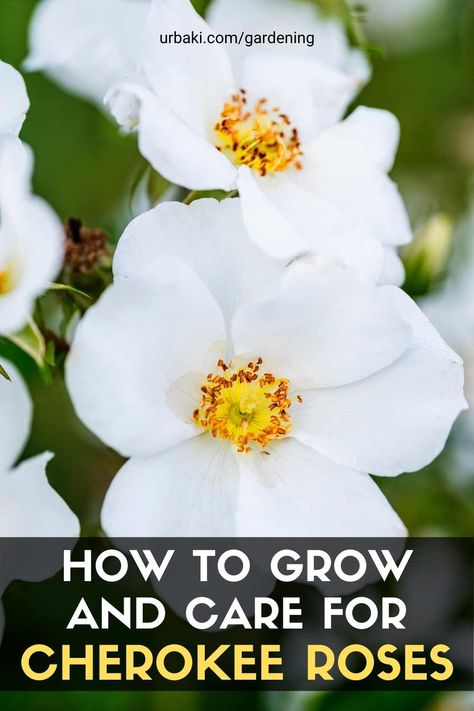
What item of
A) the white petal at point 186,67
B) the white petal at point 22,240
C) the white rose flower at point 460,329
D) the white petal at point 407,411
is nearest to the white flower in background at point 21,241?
the white petal at point 22,240

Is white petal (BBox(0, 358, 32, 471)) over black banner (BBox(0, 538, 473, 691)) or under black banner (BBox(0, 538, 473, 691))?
over

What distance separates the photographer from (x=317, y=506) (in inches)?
25.4

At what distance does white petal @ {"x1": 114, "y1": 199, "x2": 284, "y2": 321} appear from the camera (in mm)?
606

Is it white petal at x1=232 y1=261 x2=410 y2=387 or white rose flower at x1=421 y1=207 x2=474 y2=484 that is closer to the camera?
white petal at x1=232 y1=261 x2=410 y2=387

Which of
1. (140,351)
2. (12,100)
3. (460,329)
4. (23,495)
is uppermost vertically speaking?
(12,100)

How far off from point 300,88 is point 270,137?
0.18 feet

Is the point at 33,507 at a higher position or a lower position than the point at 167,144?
lower

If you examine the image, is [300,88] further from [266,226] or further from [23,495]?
[23,495]

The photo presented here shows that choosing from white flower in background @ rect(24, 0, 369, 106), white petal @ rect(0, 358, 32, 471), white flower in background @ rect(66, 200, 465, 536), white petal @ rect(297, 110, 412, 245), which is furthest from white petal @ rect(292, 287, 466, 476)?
white flower in background @ rect(24, 0, 369, 106)

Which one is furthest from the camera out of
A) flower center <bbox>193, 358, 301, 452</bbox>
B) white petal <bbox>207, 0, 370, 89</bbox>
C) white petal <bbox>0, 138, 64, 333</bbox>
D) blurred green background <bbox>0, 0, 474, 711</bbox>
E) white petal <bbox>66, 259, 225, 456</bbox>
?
blurred green background <bbox>0, 0, 474, 711</bbox>

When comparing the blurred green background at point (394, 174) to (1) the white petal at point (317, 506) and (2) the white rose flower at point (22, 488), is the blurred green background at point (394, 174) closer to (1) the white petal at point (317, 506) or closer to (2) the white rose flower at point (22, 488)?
(2) the white rose flower at point (22, 488)

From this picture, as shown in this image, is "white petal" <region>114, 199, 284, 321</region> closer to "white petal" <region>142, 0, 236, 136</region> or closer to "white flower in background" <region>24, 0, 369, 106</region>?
"white petal" <region>142, 0, 236, 136</region>

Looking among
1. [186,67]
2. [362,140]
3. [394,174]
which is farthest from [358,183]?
[394,174]

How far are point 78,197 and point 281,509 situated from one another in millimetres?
630
